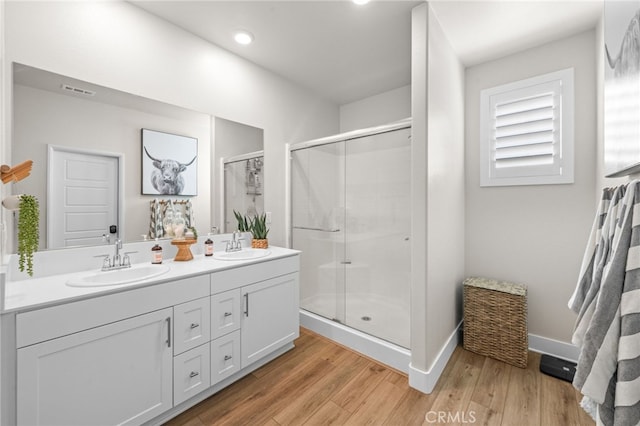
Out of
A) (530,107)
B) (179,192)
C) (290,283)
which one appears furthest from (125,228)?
(530,107)

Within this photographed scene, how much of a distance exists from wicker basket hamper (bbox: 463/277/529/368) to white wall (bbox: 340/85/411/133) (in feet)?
6.30

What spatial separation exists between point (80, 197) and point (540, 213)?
3.26m

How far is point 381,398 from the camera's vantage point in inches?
67.4

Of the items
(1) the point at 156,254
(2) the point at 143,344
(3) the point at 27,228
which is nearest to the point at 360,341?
(2) the point at 143,344

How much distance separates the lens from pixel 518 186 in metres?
2.27

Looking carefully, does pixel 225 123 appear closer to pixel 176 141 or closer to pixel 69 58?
pixel 176 141

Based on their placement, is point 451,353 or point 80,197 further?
point 451,353

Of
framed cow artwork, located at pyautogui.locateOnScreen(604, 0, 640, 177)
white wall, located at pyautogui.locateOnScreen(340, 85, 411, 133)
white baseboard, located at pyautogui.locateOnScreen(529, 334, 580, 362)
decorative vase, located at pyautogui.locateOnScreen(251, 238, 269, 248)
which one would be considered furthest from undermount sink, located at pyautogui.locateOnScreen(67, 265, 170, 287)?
white baseboard, located at pyautogui.locateOnScreen(529, 334, 580, 362)

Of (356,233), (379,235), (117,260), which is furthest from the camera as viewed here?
(356,233)

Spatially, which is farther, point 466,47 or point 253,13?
point 466,47

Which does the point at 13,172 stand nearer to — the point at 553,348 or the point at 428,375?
the point at 428,375

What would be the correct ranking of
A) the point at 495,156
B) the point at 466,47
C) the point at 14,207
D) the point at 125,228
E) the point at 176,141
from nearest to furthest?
the point at 14,207 < the point at 125,228 < the point at 176,141 < the point at 466,47 < the point at 495,156

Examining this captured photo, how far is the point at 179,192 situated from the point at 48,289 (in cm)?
97

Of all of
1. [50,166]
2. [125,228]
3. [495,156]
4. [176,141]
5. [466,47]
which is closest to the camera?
[50,166]
